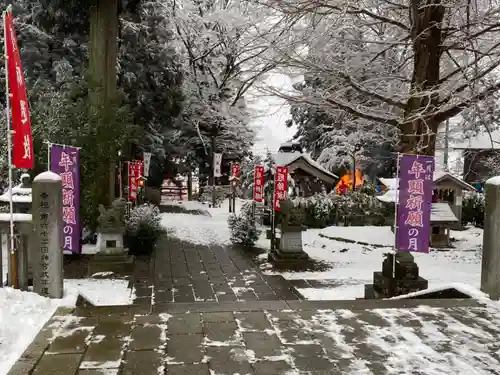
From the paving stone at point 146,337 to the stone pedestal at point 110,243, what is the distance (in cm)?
692

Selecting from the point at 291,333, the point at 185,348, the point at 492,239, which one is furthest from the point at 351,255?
the point at 185,348

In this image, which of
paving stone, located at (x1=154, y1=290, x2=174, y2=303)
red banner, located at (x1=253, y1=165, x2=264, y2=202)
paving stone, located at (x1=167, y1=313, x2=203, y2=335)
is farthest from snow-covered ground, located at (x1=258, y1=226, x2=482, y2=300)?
paving stone, located at (x1=167, y1=313, x2=203, y2=335)

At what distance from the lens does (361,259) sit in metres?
13.4

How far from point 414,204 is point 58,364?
248 inches

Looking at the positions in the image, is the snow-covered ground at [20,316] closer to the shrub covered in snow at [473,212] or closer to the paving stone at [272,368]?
the paving stone at [272,368]

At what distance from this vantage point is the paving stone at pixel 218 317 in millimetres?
4486

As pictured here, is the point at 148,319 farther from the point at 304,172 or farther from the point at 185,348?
the point at 304,172

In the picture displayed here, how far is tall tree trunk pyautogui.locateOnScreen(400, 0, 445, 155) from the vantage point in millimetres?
8836

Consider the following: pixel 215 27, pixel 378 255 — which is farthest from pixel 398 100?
pixel 215 27

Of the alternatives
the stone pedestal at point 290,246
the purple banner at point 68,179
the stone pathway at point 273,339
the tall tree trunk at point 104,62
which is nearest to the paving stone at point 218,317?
the stone pathway at point 273,339

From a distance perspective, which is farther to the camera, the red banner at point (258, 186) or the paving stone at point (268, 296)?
the red banner at point (258, 186)

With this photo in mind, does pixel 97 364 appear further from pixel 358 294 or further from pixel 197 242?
pixel 197 242

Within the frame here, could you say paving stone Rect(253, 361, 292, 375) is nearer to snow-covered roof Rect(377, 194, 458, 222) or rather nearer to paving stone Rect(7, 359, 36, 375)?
paving stone Rect(7, 359, 36, 375)

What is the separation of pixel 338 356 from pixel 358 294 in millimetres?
5714
